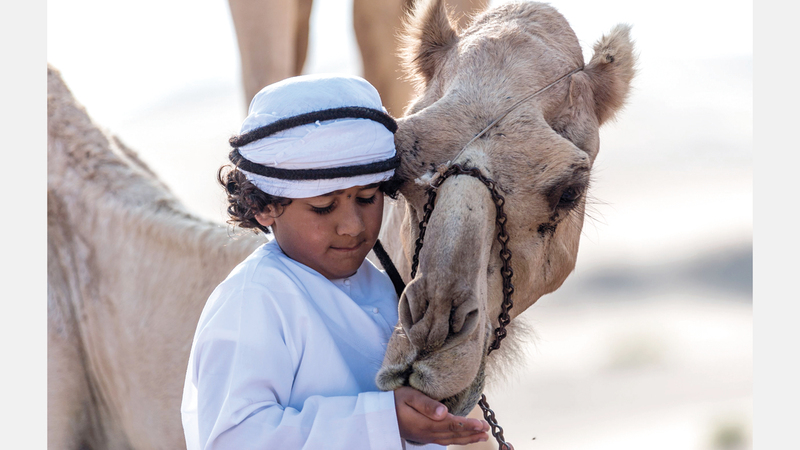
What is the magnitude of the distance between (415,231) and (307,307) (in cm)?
33

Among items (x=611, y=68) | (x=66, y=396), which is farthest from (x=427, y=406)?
(x=66, y=396)

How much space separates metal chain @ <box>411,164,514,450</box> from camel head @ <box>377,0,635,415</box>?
0.02 m

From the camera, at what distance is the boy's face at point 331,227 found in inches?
76.5

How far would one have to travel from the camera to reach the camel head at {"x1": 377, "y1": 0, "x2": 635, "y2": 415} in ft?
5.32

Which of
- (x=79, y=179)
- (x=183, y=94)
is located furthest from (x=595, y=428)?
(x=183, y=94)

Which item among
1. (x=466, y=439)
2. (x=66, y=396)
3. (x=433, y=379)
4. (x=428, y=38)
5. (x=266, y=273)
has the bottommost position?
(x=66, y=396)

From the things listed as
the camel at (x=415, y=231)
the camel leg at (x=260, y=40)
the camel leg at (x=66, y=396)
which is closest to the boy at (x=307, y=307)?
the camel at (x=415, y=231)

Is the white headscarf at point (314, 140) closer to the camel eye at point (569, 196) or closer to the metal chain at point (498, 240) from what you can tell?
the metal chain at point (498, 240)

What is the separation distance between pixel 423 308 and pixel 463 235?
179 mm

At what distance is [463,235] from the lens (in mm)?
1671

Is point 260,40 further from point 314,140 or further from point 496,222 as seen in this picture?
point 496,222

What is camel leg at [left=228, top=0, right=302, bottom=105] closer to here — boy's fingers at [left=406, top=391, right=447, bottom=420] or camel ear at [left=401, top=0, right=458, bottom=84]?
camel ear at [left=401, top=0, right=458, bottom=84]

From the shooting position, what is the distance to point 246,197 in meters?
1.99

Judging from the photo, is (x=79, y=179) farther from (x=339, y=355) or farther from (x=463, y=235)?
(x=463, y=235)
